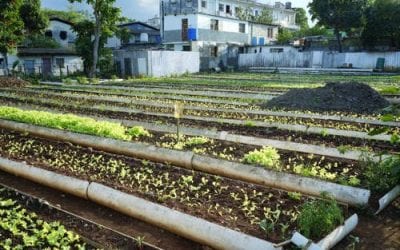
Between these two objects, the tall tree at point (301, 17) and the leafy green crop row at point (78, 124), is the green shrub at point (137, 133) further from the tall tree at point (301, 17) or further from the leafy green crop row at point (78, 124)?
the tall tree at point (301, 17)

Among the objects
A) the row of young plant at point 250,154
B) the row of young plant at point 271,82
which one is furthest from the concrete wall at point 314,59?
the row of young plant at point 250,154

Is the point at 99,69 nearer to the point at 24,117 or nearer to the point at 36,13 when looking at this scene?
the point at 36,13

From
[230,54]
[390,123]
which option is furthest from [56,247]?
[230,54]

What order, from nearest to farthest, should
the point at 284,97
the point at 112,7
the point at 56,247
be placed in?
the point at 56,247 → the point at 284,97 → the point at 112,7

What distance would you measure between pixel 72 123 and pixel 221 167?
4.55 m

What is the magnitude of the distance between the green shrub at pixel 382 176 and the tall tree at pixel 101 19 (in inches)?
925

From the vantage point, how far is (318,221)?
168 inches

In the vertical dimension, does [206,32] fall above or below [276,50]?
above

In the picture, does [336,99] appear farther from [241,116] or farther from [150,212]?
[150,212]

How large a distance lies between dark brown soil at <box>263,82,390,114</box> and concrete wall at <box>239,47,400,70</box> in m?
19.1

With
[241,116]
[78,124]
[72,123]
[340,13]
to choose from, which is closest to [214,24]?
[340,13]

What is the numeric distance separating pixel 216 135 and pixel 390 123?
4632mm

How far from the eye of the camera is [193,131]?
9094 millimetres

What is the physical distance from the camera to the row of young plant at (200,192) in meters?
4.48
